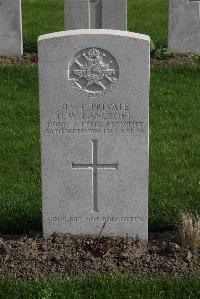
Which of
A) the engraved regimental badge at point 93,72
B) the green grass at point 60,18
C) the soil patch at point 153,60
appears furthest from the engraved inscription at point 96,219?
the green grass at point 60,18

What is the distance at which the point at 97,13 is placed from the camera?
1149cm

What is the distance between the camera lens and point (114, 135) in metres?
5.57

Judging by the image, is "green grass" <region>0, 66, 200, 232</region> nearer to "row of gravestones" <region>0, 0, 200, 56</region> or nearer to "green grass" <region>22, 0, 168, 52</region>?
"row of gravestones" <region>0, 0, 200, 56</region>

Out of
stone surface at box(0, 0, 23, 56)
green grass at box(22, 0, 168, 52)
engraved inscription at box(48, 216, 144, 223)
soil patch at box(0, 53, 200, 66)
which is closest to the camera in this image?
engraved inscription at box(48, 216, 144, 223)

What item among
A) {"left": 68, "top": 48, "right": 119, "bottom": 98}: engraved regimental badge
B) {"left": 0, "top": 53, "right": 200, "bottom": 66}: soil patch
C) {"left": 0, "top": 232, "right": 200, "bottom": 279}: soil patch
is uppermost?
{"left": 0, "top": 53, "right": 200, "bottom": 66}: soil patch

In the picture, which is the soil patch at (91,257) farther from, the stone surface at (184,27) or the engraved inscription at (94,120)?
the stone surface at (184,27)

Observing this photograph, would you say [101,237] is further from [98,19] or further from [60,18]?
[60,18]

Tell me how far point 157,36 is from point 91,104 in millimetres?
Answer: 7523

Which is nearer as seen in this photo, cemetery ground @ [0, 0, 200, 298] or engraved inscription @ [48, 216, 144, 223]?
cemetery ground @ [0, 0, 200, 298]

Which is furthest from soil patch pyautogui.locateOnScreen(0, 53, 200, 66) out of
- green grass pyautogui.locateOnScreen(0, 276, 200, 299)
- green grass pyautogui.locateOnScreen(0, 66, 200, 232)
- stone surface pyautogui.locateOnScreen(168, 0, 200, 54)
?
green grass pyautogui.locateOnScreen(0, 276, 200, 299)

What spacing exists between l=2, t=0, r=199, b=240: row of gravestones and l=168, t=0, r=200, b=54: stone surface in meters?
6.13

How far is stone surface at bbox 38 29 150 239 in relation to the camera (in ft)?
17.7

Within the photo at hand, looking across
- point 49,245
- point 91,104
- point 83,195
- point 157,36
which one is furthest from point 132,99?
point 157,36

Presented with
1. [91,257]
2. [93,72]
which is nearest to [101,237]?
[91,257]
